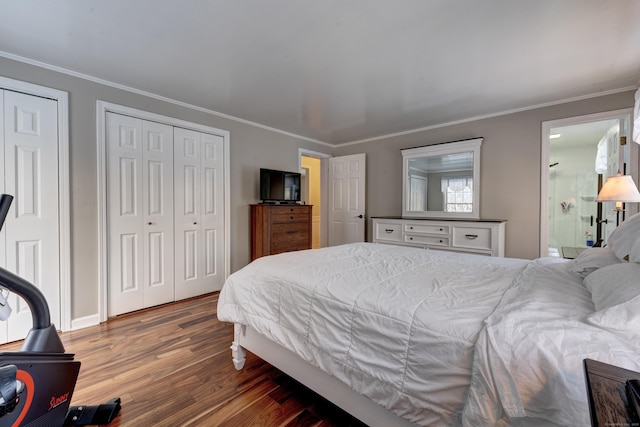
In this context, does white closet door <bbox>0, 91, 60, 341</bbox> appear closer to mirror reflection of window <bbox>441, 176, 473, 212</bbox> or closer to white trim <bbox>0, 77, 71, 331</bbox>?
white trim <bbox>0, 77, 71, 331</bbox>

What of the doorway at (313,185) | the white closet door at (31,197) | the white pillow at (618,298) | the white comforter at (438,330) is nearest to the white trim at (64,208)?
the white closet door at (31,197)

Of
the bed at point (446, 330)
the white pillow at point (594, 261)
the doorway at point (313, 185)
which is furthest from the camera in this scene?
the doorway at point (313, 185)

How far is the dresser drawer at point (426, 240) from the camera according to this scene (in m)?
3.51

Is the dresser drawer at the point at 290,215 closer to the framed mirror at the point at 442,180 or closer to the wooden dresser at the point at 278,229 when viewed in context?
the wooden dresser at the point at 278,229

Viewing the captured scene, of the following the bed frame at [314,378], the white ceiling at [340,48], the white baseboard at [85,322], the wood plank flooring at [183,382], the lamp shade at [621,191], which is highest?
the white ceiling at [340,48]

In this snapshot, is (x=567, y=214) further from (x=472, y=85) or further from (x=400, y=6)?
(x=400, y=6)

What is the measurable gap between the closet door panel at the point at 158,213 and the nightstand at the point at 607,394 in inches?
136

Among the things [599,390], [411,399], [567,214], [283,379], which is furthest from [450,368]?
[567,214]

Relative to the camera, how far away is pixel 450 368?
36.1 inches

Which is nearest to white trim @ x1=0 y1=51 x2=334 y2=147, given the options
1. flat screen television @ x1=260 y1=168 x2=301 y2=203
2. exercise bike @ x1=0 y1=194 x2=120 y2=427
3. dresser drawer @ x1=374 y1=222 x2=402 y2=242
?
flat screen television @ x1=260 y1=168 x2=301 y2=203

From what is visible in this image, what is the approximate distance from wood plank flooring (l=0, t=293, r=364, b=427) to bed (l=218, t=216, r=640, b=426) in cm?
18

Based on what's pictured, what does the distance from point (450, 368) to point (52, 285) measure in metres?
3.15

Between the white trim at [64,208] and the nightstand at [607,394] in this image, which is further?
the white trim at [64,208]

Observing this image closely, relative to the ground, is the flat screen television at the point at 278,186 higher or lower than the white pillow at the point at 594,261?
higher
